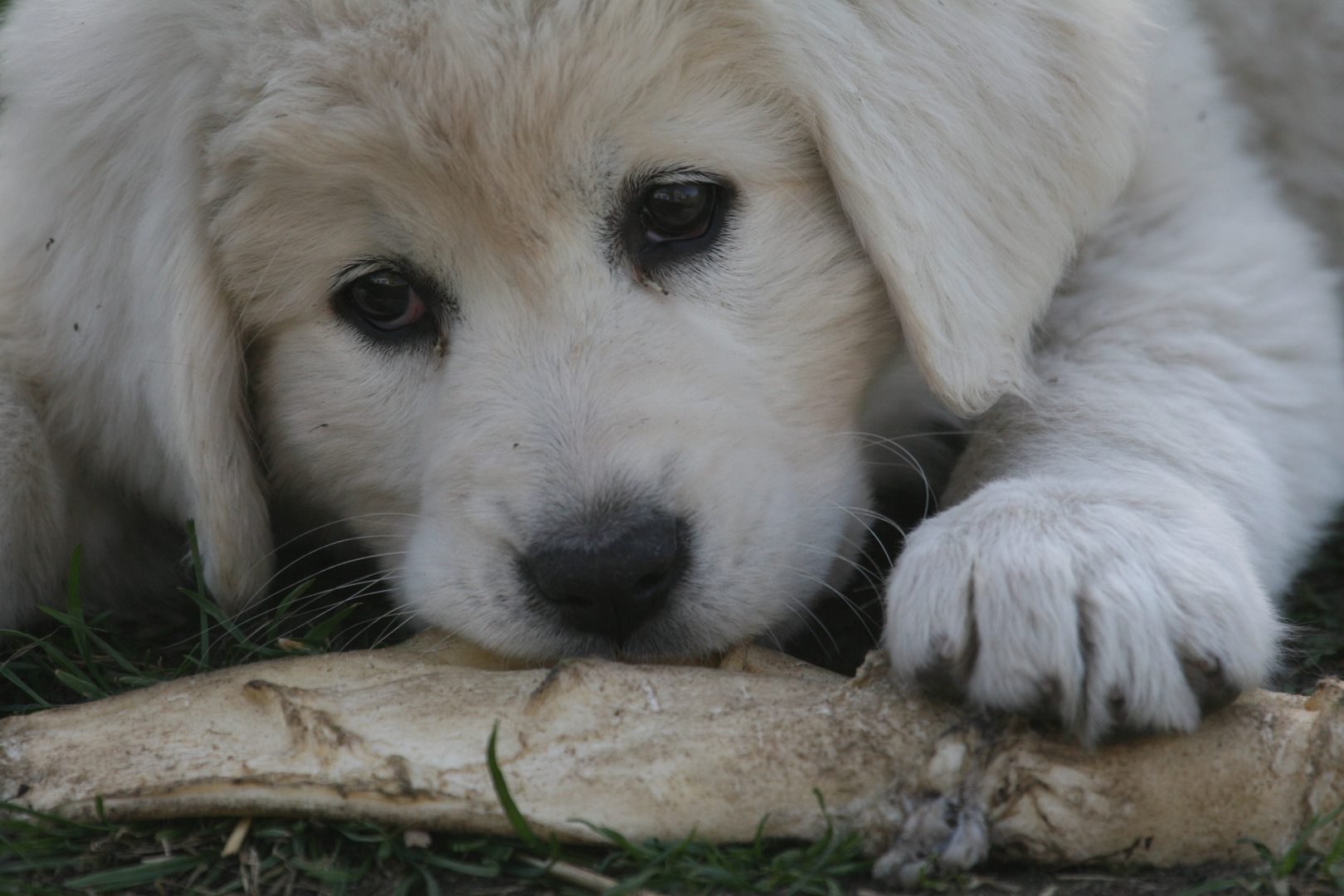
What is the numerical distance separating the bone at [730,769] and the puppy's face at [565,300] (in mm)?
284

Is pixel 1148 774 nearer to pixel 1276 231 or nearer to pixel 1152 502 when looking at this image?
pixel 1152 502

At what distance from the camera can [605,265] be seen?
2180mm

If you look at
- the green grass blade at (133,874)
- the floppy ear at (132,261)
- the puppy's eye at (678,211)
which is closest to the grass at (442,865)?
the green grass blade at (133,874)

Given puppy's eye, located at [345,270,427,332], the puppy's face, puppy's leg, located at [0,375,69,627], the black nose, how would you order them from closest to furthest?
the black nose < the puppy's face < puppy's eye, located at [345,270,427,332] < puppy's leg, located at [0,375,69,627]

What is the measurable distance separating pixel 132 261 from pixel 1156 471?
6.08ft

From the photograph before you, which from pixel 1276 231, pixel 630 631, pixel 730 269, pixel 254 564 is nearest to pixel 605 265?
pixel 730 269

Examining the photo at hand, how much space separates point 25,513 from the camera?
2533mm

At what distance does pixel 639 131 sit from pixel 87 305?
3.86 ft

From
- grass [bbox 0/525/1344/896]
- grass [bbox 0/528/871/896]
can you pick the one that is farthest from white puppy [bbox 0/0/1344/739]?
grass [bbox 0/528/871/896]

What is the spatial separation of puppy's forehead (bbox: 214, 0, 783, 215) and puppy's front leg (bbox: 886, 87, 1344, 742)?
0.80 m

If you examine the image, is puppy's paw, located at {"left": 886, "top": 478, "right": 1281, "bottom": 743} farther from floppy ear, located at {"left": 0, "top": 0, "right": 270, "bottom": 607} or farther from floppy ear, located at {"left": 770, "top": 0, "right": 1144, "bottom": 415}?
floppy ear, located at {"left": 0, "top": 0, "right": 270, "bottom": 607}

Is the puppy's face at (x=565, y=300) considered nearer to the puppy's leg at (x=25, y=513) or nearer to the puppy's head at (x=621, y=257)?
the puppy's head at (x=621, y=257)

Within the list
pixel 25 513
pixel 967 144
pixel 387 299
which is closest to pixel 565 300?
pixel 387 299

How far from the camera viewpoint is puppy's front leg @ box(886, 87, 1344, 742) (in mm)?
1666
